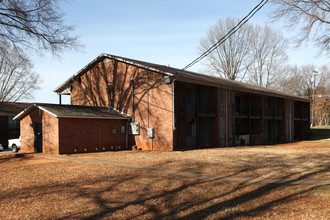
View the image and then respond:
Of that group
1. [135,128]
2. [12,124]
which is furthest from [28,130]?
[12,124]

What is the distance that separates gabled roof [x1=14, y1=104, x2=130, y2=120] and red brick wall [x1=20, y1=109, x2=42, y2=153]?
38 centimetres

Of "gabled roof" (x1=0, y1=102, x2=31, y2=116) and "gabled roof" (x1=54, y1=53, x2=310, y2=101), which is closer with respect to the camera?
"gabled roof" (x1=54, y1=53, x2=310, y2=101)

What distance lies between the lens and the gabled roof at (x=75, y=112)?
20.4m

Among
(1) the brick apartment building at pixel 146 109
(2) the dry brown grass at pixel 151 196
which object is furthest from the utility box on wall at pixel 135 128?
(2) the dry brown grass at pixel 151 196

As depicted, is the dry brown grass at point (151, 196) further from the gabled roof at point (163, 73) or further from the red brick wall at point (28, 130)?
the gabled roof at point (163, 73)

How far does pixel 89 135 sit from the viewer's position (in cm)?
2197

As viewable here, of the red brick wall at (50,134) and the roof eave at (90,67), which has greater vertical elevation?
A: the roof eave at (90,67)

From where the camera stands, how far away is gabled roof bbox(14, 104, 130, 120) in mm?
20381

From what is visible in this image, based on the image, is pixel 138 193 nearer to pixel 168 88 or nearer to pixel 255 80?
pixel 168 88

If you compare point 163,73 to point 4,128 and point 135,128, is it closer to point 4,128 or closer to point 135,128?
point 135,128

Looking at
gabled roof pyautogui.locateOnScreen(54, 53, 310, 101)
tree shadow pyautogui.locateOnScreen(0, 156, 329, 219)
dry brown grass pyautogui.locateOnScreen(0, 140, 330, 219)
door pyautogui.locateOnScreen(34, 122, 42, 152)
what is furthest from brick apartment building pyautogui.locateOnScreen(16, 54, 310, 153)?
tree shadow pyautogui.locateOnScreen(0, 156, 329, 219)

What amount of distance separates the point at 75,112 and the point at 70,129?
4.64 feet

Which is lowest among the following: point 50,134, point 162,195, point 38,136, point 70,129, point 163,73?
point 162,195

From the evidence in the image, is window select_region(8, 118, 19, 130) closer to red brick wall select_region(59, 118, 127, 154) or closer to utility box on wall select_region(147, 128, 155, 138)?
red brick wall select_region(59, 118, 127, 154)
